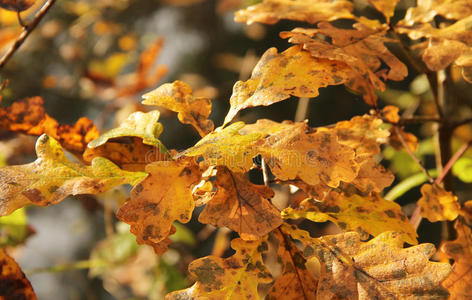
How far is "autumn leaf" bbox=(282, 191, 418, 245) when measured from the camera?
1.93 feet

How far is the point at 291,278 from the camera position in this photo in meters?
0.59

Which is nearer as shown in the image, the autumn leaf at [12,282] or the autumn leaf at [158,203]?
the autumn leaf at [158,203]

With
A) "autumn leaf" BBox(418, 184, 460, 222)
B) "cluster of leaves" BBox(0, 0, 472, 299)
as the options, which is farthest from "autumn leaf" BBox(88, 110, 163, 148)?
"autumn leaf" BBox(418, 184, 460, 222)

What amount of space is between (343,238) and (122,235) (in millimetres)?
1069

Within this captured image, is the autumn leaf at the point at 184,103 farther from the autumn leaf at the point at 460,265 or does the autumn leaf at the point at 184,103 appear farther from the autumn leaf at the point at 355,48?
the autumn leaf at the point at 460,265

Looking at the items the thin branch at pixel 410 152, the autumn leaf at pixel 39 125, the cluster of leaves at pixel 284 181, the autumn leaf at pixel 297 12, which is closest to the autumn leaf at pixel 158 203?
the cluster of leaves at pixel 284 181

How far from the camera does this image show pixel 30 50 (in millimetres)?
2449

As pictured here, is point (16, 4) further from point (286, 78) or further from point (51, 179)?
point (286, 78)

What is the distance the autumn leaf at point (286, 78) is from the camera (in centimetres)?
58

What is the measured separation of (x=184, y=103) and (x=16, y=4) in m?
0.33

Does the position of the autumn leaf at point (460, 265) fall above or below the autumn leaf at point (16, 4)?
below

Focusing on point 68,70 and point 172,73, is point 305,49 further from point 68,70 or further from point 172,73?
point 68,70

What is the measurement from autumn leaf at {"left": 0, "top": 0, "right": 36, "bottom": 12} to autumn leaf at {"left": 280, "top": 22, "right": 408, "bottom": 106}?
16.6 inches

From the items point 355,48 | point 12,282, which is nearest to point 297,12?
point 355,48
